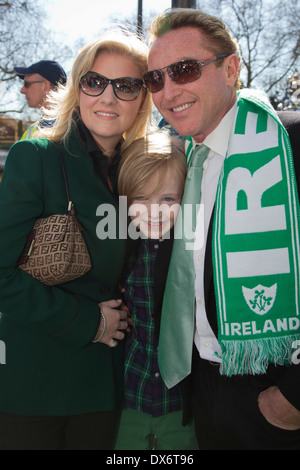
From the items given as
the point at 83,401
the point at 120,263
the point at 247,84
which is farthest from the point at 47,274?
the point at 247,84

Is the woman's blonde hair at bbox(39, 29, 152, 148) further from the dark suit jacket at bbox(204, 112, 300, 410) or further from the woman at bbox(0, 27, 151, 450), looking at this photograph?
the dark suit jacket at bbox(204, 112, 300, 410)

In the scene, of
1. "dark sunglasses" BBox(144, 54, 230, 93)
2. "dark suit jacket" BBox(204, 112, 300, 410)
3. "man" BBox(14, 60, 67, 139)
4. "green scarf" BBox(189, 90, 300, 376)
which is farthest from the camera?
"man" BBox(14, 60, 67, 139)

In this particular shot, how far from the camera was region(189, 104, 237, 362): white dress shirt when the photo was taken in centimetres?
207

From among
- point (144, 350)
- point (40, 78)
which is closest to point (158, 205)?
point (144, 350)

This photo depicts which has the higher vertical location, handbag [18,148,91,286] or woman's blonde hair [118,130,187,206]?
woman's blonde hair [118,130,187,206]

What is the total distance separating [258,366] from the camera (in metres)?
1.89

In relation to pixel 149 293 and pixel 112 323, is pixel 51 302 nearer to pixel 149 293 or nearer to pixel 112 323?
pixel 112 323

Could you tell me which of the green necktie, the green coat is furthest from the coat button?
the green necktie

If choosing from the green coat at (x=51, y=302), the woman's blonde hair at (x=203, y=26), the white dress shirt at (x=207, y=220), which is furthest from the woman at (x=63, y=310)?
the white dress shirt at (x=207, y=220)

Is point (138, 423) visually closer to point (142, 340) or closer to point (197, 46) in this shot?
point (142, 340)

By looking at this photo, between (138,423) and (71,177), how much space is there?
126cm

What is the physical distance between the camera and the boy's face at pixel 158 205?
221 centimetres

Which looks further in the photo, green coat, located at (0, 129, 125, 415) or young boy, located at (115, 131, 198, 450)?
young boy, located at (115, 131, 198, 450)

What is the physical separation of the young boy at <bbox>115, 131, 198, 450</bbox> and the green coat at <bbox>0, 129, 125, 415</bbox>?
0.64 feet
